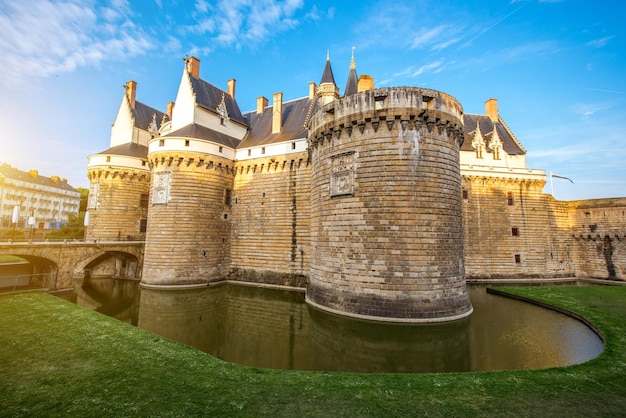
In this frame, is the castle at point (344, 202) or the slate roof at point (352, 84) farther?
the slate roof at point (352, 84)

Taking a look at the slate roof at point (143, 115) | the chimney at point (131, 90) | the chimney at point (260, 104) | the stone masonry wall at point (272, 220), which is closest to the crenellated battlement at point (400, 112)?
the stone masonry wall at point (272, 220)

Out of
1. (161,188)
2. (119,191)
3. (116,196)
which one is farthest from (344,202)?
(116,196)

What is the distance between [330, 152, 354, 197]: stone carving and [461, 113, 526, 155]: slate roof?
52.8 ft

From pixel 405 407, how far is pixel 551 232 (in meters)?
27.0

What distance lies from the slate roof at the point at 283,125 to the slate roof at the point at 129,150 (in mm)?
9637

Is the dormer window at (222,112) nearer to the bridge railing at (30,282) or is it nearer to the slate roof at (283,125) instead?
the slate roof at (283,125)

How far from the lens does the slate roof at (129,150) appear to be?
25.7m

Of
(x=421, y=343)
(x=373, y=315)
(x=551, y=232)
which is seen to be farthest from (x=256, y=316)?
(x=551, y=232)

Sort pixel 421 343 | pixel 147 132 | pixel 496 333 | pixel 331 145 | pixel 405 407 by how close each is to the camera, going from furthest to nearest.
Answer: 1. pixel 147 132
2. pixel 331 145
3. pixel 496 333
4. pixel 421 343
5. pixel 405 407

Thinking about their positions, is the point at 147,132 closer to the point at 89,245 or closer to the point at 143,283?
the point at 89,245

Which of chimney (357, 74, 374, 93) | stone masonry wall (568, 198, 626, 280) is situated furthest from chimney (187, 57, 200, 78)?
stone masonry wall (568, 198, 626, 280)

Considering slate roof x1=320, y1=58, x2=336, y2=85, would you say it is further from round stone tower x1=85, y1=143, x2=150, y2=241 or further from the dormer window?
round stone tower x1=85, y1=143, x2=150, y2=241

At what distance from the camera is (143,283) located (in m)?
20.1

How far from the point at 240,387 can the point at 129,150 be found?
26.6m
